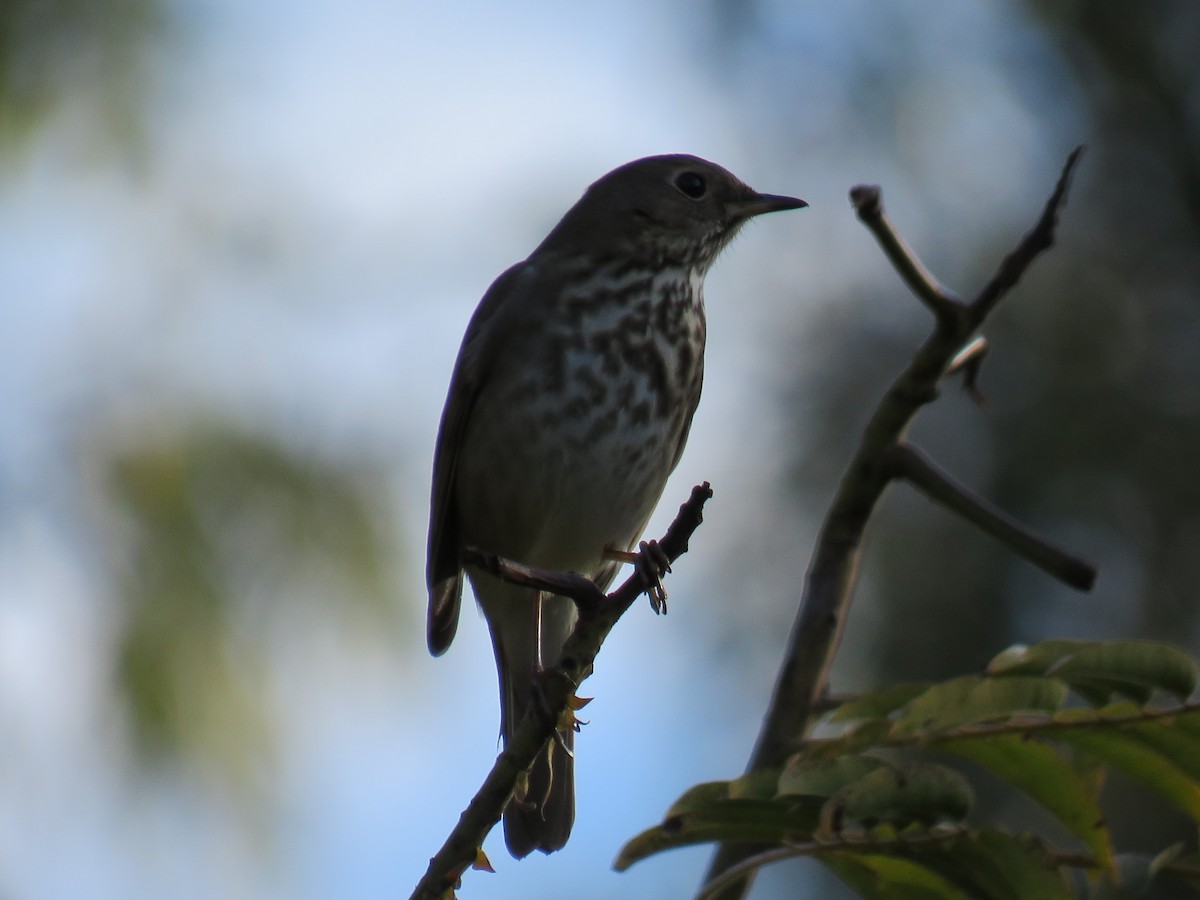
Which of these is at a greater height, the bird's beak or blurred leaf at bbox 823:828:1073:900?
the bird's beak

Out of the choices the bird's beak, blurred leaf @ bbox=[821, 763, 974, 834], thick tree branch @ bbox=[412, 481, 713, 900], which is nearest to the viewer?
thick tree branch @ bbox=[412, 481, 713, 900]

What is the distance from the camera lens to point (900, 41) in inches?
421

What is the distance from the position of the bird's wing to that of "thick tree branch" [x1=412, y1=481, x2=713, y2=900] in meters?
1.95

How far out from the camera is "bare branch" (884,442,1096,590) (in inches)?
88.0

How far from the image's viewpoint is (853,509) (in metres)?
2.74

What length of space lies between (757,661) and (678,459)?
475 centimetres

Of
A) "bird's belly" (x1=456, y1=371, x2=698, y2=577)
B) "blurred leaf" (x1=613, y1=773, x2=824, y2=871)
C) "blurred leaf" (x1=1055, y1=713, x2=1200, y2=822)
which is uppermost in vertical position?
"bird's belly" (x1=456, y1=371, x2=698, y2=577)

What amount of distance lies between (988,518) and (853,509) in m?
0.33

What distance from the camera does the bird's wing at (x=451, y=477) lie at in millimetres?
4230

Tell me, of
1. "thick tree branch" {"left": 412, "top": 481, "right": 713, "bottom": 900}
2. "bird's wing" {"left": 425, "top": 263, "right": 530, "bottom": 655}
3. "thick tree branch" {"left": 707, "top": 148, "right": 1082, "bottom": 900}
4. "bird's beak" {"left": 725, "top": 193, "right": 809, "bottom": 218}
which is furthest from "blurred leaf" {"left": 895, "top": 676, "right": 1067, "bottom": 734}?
"bird's beak" {"left": 725, "top": 193, "right": 809, "bottom": 218}

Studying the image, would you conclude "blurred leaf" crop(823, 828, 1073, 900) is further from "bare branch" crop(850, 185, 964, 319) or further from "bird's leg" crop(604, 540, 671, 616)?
"bare branch" crop(850, 185, 964, 319)

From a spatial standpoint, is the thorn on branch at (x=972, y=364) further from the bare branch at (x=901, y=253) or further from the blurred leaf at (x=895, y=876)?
the blurred leaf at (x=895, y=876)

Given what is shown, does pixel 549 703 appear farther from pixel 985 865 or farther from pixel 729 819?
pixel 985 865

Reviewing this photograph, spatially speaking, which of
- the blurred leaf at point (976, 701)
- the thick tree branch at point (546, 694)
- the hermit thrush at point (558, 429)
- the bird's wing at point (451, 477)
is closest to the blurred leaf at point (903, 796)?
the blurred leaf at point (976, 701)
